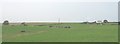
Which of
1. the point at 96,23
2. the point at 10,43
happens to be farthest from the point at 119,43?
the point at 96,23

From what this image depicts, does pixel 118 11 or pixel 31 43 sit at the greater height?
pixel 118 11

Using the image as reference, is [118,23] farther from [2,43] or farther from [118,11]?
[2,43]

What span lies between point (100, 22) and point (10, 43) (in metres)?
39.2

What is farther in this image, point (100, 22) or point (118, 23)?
point (100, 22)

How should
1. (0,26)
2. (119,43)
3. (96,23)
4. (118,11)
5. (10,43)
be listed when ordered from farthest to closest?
(96,23) < (0,26) < (118,11) < (10,43) < (119,43)

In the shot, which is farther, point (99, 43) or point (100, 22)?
point (100, 22)

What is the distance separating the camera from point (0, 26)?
34.0m

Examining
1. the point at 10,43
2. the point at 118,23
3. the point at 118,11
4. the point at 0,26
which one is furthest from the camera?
the point at 118,23

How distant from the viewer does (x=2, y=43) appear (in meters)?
14.7

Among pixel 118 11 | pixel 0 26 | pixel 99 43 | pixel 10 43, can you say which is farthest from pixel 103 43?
pixel 0 26

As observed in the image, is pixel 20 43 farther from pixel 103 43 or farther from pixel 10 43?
pixel 103 43

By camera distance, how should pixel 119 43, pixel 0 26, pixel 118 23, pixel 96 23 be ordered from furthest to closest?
1. pixel 96 23
2. pixel 118 23
3. pixel 0 26
4. pixel 119 43

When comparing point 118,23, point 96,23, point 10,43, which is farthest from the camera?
point 96,23

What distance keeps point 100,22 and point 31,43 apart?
3843 centimetres
